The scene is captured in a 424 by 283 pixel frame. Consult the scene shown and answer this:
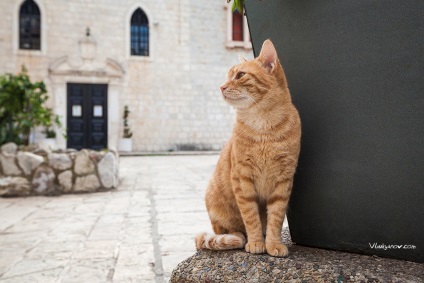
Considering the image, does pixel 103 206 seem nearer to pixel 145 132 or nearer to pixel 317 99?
pixel 317 99

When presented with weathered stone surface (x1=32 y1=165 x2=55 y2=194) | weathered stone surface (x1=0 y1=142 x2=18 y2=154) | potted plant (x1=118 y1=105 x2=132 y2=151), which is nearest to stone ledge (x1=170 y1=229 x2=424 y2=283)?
weathered stone surface (x1=32 y1=165 x2=55 y2=194)

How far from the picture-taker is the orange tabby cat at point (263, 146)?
52.6 inches

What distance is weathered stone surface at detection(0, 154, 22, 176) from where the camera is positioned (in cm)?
493

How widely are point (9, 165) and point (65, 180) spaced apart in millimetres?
750

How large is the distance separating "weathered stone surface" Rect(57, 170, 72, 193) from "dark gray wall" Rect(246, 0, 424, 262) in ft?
14.3

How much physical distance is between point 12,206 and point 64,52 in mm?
9166

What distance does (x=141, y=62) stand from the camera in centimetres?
1291

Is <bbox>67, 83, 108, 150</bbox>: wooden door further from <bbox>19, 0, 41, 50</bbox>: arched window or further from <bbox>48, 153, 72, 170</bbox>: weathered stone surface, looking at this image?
<bbox>48, 153, 72, 170</bbox>: weathered stone surface

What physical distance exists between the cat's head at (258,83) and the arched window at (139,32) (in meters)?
12.3

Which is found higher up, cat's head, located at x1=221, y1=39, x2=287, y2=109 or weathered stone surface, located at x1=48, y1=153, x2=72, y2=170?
cat's head, located at x1=221, y1=39, x2=287, y2=109

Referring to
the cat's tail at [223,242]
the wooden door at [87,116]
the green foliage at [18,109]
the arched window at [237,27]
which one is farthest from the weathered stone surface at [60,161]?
the arched window at [237,27]

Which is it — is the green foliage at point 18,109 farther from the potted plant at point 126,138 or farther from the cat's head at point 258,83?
the potted plant at point 126,138

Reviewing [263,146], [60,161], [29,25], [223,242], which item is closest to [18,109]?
[60,161]

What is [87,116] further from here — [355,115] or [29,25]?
[355,115]
